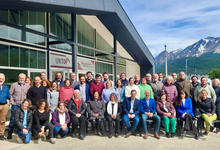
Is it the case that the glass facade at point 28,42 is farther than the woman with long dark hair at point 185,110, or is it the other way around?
the glass facade at point 28,42

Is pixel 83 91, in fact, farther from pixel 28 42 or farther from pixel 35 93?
pixel 28 42

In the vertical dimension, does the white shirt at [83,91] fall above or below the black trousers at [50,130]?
above

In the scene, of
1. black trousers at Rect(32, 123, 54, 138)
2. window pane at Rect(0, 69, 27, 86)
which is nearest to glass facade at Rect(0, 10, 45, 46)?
window pane at Rect(0, 69, 27, 86)

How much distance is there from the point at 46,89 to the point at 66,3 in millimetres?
3114

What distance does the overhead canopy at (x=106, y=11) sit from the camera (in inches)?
228

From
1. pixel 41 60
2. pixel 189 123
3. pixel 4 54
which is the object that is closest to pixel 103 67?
pixel 41 60

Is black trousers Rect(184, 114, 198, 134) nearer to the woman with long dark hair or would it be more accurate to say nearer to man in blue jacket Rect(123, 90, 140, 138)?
the woman with long dark hair

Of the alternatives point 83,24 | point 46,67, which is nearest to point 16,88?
point 46,67

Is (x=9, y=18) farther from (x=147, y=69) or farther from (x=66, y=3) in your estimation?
(x=147, y=69)

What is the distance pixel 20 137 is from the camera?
16.0 feet

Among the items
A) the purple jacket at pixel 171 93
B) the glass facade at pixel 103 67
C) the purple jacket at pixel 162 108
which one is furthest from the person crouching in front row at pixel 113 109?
the glass facade at pixel 103 67

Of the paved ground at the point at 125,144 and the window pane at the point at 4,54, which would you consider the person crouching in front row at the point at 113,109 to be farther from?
the window pane at the point at 4,54

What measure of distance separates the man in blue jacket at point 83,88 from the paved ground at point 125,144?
141 cm

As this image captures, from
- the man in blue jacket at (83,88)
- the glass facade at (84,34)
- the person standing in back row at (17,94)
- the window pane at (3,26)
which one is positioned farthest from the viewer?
the glass facade at (84,34)
